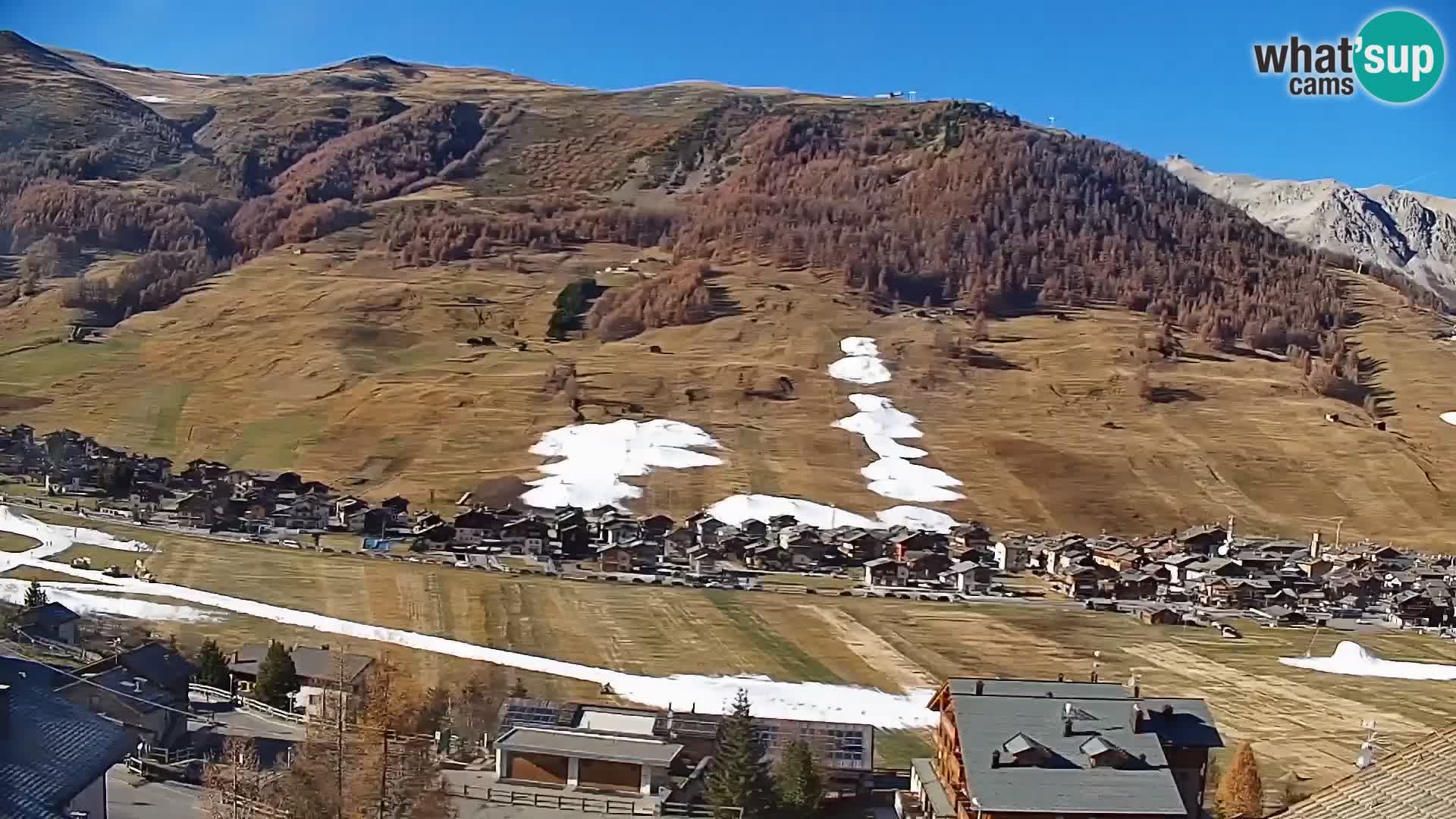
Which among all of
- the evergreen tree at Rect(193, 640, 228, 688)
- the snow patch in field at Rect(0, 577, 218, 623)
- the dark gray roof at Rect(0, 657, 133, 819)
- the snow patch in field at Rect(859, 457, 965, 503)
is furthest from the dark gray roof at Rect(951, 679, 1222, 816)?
the snow patch in field at Rect(859, 457, 965, 503)

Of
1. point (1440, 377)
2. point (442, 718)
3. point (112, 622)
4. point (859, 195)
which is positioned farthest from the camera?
point (859, 195)

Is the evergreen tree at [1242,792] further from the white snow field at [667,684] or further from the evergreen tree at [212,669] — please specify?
the evergreen tree at [212,669]

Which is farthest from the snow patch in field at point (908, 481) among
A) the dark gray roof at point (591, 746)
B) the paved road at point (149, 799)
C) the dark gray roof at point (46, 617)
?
the paved road at point (149, 799)

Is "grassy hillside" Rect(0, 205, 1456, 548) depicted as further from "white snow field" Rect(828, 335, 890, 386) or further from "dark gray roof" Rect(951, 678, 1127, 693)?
"dark gray roof" Rect(951, 678, 1127, 693)

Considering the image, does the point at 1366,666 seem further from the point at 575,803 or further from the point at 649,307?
the point at 649,307

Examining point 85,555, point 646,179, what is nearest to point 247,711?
point 85,555

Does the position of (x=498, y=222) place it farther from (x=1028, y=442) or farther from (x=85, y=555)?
(x=85, y=555)
